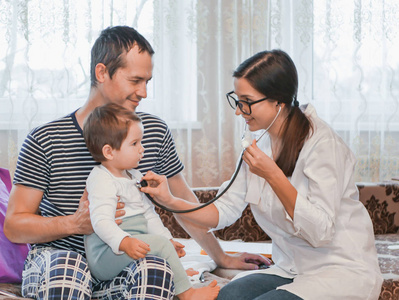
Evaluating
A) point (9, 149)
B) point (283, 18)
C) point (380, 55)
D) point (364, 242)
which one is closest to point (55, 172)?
point (364, 242)

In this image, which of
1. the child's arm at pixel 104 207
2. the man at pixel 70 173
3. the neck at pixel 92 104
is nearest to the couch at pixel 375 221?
the man at pixel 70 173

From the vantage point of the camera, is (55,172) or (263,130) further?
(263,130)

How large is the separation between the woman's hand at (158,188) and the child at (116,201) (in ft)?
0.13

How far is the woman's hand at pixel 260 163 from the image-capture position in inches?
64.4

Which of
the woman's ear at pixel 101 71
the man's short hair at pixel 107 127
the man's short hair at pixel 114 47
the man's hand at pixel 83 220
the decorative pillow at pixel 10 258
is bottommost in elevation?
the decorative pillow at pixel 10 258

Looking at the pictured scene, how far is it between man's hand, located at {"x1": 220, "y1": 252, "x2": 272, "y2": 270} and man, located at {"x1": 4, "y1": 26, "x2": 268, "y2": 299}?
509 millimetres

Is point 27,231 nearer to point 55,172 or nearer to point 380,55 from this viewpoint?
point 55,172

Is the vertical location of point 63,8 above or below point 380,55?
above

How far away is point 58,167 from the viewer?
182 cm

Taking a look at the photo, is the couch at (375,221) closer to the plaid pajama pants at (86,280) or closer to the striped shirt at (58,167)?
the striped shirt at (58,167)

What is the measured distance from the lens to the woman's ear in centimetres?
186

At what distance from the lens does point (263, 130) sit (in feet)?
6.56

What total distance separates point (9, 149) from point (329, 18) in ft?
6.72

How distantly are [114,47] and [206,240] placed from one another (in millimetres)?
803
